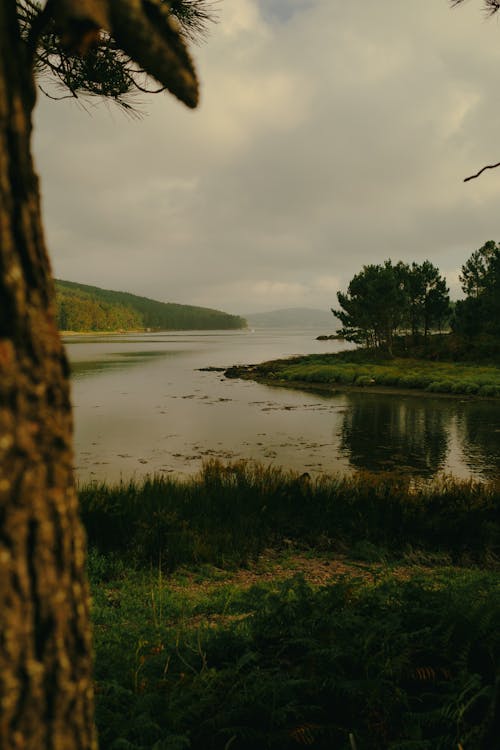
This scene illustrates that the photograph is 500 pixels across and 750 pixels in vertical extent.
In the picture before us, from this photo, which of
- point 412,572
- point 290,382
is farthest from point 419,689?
point 290,382

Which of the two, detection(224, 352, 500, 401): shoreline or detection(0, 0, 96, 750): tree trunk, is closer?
detection(0, 0, 96, 750): tree trunk

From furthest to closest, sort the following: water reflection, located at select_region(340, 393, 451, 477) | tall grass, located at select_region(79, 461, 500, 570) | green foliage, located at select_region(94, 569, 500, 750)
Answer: water reflection, located at select_region(340, 393, 451, 477)
tall grass, located at select_region(79, 461, 500, 570)
green foliage, located at select_region(94, 569, 500, 750)

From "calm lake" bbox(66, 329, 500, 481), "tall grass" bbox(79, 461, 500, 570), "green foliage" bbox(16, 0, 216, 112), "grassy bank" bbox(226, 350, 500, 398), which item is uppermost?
"green foliage" bbox(16, 0, 216, 112)

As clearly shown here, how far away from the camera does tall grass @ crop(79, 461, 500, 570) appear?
672 centimetres

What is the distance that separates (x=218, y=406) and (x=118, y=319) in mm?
168735

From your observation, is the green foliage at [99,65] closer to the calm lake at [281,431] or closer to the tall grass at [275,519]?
the tall grass at [275,519]

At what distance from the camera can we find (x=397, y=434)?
64.1 feet

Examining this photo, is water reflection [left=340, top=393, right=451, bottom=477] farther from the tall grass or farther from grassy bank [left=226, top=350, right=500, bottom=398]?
the tall grass

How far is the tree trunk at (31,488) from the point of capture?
3.49 ft

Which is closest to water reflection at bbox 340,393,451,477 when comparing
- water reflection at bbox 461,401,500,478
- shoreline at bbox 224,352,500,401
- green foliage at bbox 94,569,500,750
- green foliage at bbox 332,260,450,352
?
water reflection at bbox 461,401,500,478

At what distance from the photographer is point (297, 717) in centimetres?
254

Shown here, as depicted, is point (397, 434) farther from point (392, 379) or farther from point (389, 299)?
point (389, 299)

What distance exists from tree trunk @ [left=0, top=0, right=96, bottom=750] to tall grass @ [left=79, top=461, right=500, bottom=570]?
5319 mm

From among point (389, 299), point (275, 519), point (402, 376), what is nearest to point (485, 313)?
point (389, 299)
